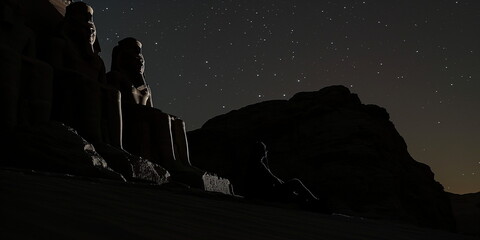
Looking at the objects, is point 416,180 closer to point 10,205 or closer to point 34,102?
point 34,102

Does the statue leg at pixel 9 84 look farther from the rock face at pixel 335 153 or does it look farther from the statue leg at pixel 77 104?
the rock face at pixel 335 153

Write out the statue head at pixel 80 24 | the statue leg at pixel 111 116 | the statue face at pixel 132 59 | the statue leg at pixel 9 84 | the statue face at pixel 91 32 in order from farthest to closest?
the statue face at pixel 132 59, the statue face at pixel 91 32, the statue head at pixel 80 24, the statue leg at pixel 111 116, the statue leg at pixel 9 84

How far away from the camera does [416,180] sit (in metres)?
25.5

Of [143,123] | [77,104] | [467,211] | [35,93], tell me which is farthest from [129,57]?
[467,211]

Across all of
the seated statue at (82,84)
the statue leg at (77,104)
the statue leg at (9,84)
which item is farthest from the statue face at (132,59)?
the statue leg at (9,84)

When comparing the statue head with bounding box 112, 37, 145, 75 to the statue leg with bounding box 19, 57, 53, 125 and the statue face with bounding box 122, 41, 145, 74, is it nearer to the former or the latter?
the statue face with bounding box 122, 41, 145, 74

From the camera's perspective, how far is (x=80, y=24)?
8.27 metres

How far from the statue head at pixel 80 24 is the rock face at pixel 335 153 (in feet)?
51.3

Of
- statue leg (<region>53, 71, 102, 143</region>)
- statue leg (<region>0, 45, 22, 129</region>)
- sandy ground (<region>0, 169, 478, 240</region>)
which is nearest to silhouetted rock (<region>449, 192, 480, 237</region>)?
statue leg (<region>53, 71, 102, 143</region>)

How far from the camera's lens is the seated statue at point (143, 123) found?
8438mm

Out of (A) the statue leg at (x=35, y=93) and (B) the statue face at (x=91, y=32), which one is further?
(B) the statue face at (x=91, y=32)

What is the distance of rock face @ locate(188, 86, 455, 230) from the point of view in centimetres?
2305

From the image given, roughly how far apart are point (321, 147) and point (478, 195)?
2288cm

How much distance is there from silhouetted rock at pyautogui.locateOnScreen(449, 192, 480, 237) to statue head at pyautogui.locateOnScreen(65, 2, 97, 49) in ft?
94.7
